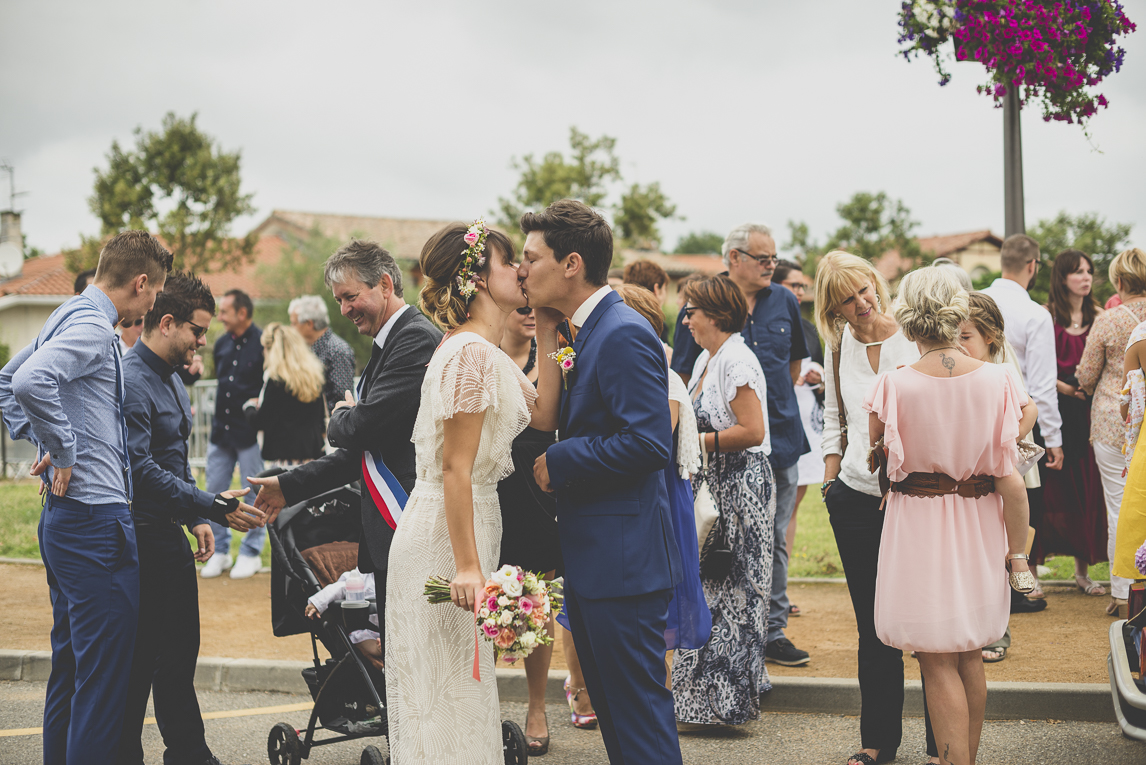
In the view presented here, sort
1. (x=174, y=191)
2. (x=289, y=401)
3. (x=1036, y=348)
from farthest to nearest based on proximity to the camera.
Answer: (x=174, y=191), (x=289, y=401), (x=1036, y=348)

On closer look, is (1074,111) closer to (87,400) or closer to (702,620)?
(702,620)

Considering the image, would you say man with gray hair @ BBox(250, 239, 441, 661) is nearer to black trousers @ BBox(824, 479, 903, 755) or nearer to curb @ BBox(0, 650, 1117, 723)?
curb @ BBox(0, 650, 1117, 723)

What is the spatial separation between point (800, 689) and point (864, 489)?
4.94 feet

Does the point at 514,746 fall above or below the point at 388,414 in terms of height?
below

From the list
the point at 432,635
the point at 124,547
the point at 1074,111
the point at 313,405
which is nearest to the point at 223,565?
the point at 313,405

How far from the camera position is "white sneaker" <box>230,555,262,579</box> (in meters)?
8.45

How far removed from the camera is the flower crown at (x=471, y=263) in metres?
3.28

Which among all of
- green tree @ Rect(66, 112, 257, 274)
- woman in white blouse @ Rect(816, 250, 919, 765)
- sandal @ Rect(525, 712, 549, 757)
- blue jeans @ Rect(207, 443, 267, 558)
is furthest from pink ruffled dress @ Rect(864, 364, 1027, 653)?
green tree @ Rect(66, 112, 257, 274)

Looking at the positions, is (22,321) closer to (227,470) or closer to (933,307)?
(227,470)

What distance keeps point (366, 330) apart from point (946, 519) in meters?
2.55

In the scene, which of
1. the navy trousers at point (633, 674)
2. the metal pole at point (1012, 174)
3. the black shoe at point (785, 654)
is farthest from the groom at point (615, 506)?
the metal pole at point (1012, 174)

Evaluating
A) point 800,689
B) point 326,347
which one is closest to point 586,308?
point 800,689

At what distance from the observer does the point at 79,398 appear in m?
3.64

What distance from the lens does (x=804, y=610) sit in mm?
6895
